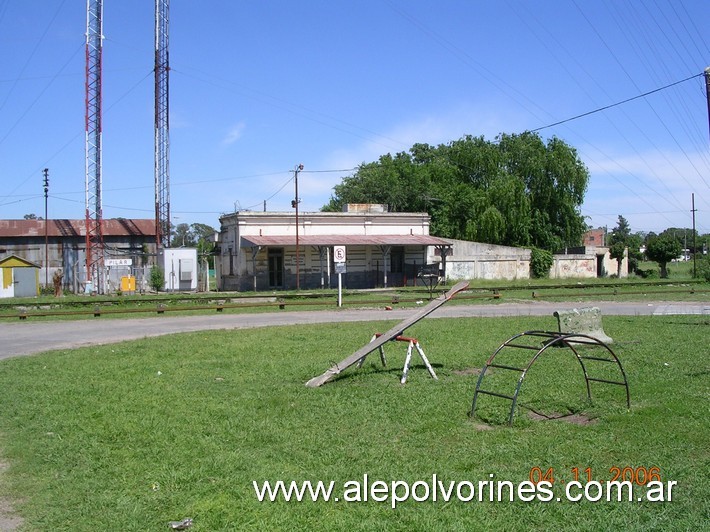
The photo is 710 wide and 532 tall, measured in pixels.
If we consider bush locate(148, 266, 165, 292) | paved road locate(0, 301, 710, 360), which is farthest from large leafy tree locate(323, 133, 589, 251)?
paved road locate(0, 301, 710, 360)

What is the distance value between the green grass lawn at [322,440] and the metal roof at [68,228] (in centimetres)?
4475

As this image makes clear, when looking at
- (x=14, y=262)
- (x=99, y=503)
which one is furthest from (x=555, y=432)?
(x=14, y=262)

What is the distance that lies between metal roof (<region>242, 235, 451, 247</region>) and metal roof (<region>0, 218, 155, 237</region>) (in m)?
14.1

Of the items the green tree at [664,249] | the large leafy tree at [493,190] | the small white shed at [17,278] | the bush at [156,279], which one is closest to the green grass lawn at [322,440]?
the bush at [156,279]

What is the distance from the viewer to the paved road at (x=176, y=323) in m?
18.8

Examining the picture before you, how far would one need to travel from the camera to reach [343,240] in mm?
48906

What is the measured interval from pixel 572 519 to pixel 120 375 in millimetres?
9001

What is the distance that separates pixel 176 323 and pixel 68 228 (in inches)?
1393

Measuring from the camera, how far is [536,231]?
65188mm

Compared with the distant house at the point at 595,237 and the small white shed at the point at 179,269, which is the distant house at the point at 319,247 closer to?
the small white shed at the point at 179,269

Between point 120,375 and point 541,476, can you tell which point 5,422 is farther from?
point 541,476
